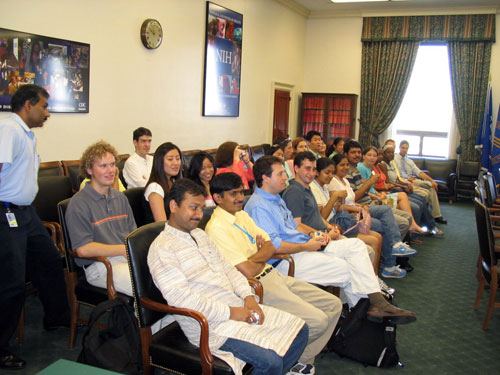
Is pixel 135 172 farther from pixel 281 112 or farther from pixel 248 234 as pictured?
pixel 281 112

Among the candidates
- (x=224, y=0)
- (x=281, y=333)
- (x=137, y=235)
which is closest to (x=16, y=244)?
(x=137, y=235)

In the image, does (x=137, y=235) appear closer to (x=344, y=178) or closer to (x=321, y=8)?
(x=344, y=178)

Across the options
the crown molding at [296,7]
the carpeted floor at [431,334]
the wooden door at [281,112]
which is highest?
the crown molding at [296,7]

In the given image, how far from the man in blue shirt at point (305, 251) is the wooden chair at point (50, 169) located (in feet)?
7.19

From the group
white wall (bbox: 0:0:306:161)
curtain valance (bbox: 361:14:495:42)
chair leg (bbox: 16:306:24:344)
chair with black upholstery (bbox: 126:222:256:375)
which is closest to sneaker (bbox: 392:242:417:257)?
chair with black upholstery (bbox: 126:222:256:375)

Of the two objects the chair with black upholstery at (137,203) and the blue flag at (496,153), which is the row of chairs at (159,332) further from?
the blue flag at (496,153)

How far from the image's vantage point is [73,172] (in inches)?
175

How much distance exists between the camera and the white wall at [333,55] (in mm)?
10234

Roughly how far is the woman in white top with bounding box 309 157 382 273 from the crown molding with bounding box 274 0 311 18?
563 cm

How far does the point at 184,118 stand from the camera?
652cm

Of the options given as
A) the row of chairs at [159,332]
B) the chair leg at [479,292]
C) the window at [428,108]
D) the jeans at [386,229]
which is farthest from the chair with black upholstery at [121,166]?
the window at [428,108]

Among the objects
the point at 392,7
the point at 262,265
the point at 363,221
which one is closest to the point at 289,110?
the point at 392,7

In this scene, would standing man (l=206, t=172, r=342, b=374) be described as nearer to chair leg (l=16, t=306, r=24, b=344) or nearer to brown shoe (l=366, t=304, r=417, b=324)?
brown shoe (l=366, t=304, r=417, b=324)

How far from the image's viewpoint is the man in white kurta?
204 cm
